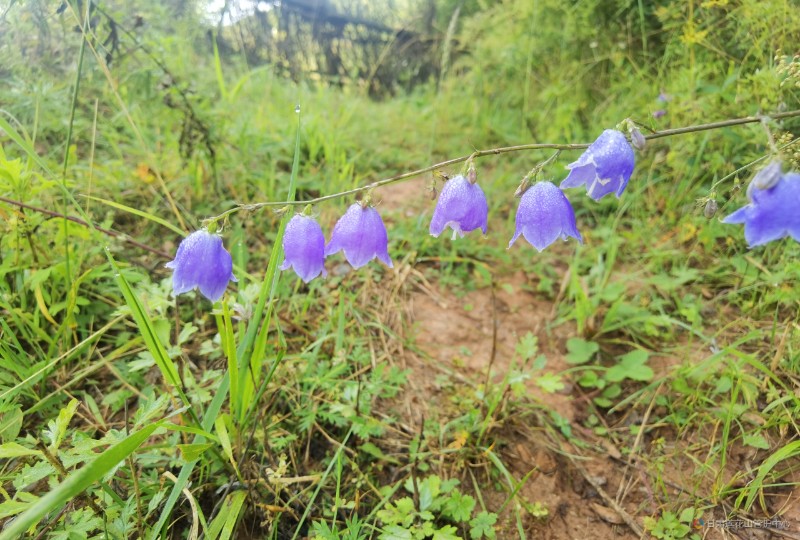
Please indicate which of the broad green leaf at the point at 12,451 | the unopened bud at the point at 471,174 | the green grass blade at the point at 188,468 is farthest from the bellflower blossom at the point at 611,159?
the broad green leaf at the point at 12,451

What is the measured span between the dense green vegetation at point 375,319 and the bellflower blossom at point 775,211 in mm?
144

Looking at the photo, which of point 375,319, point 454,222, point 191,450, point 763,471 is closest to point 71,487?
point 191,450

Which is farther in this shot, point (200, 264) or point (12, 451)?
point (200, 264)

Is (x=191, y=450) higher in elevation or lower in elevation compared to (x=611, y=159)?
lower

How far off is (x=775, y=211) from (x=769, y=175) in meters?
0.09

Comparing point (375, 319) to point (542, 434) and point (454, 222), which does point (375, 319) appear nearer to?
point (542, 434)

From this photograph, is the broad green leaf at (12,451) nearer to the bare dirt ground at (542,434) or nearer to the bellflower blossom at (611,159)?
the bare dirt ground at (542,434)

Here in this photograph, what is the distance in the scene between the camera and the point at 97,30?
7.59 ft

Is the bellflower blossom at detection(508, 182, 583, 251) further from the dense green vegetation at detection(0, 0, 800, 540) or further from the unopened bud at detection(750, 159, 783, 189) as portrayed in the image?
the unopened bud at detection(750, 159, 783, 189)

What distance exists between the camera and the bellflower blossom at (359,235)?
149cm

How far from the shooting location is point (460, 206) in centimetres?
146

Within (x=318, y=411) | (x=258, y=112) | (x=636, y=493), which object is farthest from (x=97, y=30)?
(x=636, y=493)

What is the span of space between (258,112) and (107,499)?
10.1ft

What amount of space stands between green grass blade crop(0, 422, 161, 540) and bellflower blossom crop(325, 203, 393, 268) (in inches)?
28.0
